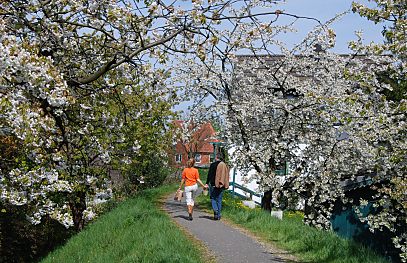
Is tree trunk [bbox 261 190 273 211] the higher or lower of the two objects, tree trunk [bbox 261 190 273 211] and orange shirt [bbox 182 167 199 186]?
the lower

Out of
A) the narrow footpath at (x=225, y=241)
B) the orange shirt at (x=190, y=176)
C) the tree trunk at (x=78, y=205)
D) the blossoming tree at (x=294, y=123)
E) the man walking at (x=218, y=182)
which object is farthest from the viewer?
the blossoming tree at (x=294, y=123)

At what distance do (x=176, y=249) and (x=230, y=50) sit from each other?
443 cm

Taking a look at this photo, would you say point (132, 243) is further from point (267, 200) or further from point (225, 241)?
point (267, 200)

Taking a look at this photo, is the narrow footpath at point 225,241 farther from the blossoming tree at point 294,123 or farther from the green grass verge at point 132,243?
the blossoming tree at point 294,123

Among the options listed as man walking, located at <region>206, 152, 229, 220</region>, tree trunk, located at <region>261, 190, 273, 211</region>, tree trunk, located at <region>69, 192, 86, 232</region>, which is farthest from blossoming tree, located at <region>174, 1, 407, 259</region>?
tree trunk, located at <region>69, 192, 86, 232</region>

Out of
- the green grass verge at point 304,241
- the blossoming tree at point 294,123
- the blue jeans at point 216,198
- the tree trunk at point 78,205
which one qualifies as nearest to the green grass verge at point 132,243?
the tree trunk at point 78,205

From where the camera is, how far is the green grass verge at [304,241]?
956cm

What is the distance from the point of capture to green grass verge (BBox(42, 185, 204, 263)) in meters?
9.85

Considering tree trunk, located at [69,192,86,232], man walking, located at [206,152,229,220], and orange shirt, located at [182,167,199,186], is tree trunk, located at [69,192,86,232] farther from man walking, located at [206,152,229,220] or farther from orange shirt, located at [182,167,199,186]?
man walking, located at [206,152,229,220]

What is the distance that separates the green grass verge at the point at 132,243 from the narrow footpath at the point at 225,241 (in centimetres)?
48

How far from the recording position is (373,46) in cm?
982

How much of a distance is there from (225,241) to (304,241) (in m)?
1.74

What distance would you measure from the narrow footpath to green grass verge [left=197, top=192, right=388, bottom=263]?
0.45m

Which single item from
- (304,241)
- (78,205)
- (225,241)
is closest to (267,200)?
(78,205)
